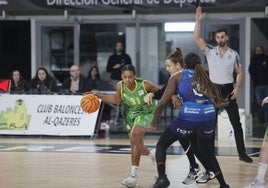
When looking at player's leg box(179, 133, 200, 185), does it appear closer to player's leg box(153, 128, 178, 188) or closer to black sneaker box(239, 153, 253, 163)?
player's leg box(153, 128, 178, 188)

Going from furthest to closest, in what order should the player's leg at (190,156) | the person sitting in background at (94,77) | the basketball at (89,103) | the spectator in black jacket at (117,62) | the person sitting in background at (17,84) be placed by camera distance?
the spectator in black jacket at (117,62) → the person sitting in background at (94,77) → the person sitting in background at (17,84) → the basketball at (89,103) → the player's leg at (190,156)

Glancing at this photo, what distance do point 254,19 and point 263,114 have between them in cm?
257

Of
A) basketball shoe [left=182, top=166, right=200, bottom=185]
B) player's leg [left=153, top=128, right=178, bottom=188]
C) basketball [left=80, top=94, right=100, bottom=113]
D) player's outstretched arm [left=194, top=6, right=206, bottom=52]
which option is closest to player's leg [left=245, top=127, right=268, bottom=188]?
basketball shoe [left=182, top=166, right=200, bottom=185]

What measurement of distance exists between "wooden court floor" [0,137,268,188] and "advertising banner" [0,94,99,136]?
801mm

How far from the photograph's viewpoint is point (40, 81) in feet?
47.8

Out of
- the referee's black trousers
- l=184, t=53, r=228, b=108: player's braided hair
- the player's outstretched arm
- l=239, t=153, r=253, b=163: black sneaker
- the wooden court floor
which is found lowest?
the wooden court floor

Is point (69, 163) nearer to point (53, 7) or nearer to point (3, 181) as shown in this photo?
point (3, 181)

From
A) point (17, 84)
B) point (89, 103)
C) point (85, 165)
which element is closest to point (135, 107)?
point (89, 103)

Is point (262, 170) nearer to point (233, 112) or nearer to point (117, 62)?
point (233, 112)

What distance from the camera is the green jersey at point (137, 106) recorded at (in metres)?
8.18

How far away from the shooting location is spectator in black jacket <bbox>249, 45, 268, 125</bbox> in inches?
626

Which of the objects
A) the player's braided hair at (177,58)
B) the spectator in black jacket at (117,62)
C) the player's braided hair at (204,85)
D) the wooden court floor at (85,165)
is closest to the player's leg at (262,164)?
the wooden court floor at (85,165)

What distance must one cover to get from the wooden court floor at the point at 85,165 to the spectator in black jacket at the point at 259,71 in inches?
137

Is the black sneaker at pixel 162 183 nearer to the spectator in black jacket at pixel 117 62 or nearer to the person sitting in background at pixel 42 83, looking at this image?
the person sitting in background at pixel 42 83
